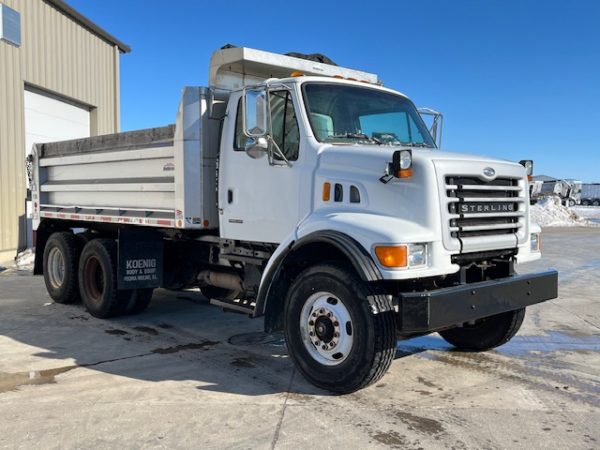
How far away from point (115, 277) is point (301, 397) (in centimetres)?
370

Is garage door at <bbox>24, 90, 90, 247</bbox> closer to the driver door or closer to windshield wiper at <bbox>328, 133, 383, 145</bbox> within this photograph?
the driver door

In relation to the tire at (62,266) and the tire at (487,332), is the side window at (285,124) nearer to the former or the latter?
the tire at (487,332)

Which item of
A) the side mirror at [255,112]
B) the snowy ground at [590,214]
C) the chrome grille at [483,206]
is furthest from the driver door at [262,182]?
the snowy ground at [590,214]

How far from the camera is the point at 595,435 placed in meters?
3.81

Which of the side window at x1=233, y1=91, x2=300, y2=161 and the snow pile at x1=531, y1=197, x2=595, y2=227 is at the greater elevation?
the side window at x1=233, y1=91, x2=300, y2=161

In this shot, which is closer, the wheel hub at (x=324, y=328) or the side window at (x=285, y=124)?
the wheel hub at (x=324, y=328)

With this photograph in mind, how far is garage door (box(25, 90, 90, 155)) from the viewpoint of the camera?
1434cm

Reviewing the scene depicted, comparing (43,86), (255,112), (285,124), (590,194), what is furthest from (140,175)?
(590,194)

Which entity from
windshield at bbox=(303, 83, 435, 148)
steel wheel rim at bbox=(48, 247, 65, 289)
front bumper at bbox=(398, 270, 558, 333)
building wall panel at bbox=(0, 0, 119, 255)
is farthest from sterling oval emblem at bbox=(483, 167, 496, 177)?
building wall panel at bbox=(0, 0, 119, 255)

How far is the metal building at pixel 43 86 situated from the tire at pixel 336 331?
10920 millimetres

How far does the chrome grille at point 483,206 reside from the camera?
448cm

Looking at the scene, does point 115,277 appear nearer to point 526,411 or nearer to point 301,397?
point 301,397

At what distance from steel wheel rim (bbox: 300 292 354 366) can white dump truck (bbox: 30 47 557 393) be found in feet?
0.04

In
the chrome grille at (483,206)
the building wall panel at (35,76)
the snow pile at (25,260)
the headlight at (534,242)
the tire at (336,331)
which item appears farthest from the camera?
the building wall panel at (35,76)
